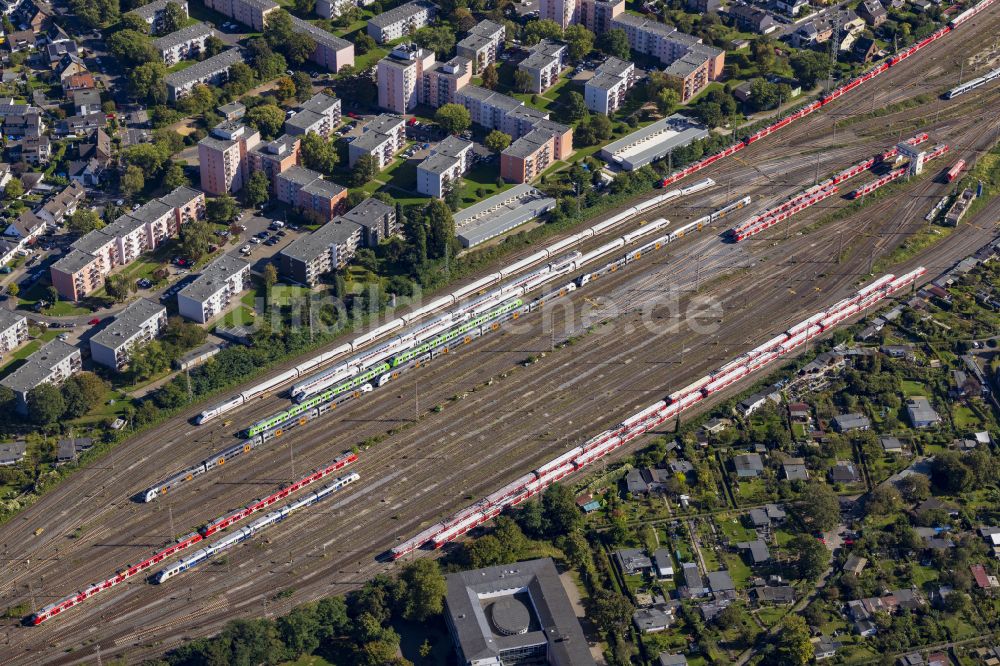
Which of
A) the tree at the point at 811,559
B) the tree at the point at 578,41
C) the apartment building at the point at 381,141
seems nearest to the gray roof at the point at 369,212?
the apartment building at the point at 381,141

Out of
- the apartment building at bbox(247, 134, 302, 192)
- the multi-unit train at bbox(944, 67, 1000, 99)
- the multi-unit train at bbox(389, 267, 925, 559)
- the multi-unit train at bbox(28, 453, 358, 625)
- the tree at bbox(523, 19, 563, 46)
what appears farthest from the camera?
the tree at bbox(523, 19, 563, 46)

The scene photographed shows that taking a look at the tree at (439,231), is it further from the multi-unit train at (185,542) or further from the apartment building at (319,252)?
the multi-unit train at (185,542)

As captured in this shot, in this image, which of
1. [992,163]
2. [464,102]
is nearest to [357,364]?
A: [464,102]

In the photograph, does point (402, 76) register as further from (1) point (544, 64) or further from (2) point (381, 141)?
(1) point (544, 64)

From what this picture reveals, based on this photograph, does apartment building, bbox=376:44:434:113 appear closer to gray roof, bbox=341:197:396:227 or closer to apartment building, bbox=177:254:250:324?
gray roof, bbox=341:197:396:227

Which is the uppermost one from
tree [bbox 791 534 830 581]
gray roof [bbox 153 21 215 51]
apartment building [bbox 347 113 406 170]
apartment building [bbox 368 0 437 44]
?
apartment building [bbox 368 0 437 44]

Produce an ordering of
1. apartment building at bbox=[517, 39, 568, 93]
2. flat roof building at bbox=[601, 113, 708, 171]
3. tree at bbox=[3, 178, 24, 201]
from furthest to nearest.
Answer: apartment building at bbox=[517, 39, 568, 93] → flat roof building at bbox=[601, 113, 708, 171] → tree at bbox=[3, 178, 24, 201]

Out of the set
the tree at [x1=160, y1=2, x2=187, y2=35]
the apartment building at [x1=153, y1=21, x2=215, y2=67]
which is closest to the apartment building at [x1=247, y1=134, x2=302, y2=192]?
the apartment building at [x1=153, y1=21, x2=215, y2=67]
